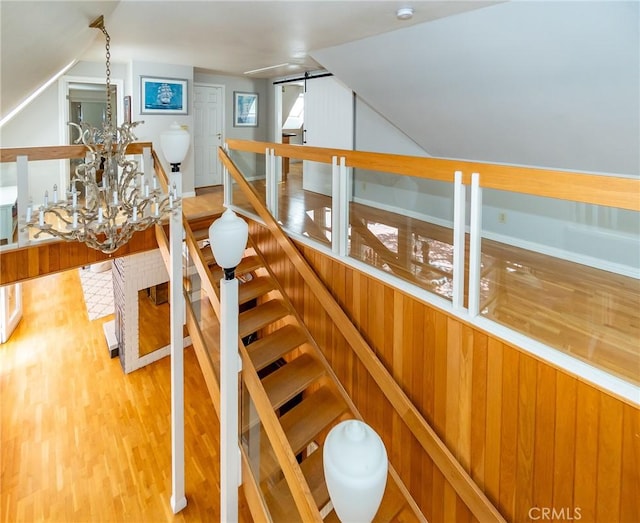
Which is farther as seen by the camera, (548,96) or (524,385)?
(548,96)

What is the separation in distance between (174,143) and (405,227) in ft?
6.34

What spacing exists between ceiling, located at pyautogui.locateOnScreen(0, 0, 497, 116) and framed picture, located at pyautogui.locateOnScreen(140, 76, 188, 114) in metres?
0.95

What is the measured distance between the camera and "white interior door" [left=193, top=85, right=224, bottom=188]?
704cm

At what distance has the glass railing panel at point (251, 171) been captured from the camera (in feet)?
14.7

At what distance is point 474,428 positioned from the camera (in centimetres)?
259

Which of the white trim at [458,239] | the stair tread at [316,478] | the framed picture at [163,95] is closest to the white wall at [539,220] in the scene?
the white trim at [458,239]

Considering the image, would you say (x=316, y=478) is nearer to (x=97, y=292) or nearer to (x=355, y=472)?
(x=355, y=472)

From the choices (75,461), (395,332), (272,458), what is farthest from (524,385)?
(75,461)

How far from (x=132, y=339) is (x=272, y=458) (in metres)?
3.77

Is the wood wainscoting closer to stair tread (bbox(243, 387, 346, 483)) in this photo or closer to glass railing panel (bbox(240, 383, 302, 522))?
stair tread (bbox(243, 387, 346, 483))

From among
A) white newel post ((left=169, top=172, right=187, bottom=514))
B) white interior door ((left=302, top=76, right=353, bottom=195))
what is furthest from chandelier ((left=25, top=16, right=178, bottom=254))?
white interior door ((left=302, top=76, right=353, bottom=195))

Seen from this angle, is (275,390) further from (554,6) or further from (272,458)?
(554,6)

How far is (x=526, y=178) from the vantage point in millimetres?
2182

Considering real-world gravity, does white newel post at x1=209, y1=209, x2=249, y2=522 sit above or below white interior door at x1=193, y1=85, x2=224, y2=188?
below
